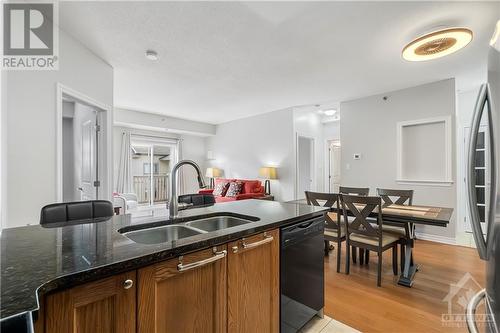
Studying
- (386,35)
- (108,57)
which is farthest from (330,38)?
(108,57)

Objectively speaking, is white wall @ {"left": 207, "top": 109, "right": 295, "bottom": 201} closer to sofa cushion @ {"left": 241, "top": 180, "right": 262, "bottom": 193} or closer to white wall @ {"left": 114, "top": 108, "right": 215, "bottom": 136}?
sofa cushion @ {"left": 241, "top": 180, "right": 262, "bottom": 193}

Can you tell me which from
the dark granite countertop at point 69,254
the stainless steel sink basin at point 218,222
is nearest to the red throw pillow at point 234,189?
the stainless steel sink basin at point 218,222

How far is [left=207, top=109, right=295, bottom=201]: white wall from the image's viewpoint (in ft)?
18.1

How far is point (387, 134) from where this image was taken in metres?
4.19

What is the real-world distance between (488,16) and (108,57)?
4.13m

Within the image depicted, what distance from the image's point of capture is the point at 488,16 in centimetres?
208

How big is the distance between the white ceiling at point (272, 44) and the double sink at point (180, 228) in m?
1.83

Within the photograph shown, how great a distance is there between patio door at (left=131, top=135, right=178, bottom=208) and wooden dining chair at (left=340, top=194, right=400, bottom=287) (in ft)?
18.2

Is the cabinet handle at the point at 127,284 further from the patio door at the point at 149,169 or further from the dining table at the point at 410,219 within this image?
the patio door at the point at 149,169

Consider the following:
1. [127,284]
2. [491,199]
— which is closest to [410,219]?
[491,199]

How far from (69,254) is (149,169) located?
19.8 feet

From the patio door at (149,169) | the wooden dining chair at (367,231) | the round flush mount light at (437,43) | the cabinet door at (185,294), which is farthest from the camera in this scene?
the patio door at (149,169)

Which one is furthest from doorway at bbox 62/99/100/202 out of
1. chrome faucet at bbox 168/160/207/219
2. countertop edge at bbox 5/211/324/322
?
countertop edge at bbox 5/211/324/322

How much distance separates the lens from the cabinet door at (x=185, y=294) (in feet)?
2.81
